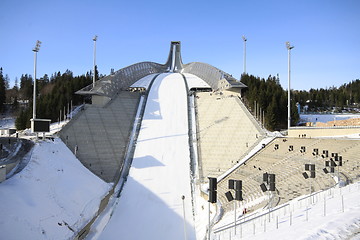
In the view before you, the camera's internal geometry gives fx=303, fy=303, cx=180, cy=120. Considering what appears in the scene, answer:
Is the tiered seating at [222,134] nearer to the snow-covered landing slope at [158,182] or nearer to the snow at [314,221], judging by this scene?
the snow-covered landing slope at [158,182]

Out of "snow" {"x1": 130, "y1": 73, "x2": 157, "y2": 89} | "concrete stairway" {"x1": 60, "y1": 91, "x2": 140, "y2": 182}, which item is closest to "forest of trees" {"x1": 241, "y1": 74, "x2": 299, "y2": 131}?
"snow" {"x1": 130, "y1": 73, "x2": 157, "y2": 89}

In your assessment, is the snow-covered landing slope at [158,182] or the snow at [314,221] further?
the snow-covered landing slope at [158,182]

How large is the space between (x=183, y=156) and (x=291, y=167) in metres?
9.48

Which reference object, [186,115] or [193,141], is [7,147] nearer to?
[193,141]

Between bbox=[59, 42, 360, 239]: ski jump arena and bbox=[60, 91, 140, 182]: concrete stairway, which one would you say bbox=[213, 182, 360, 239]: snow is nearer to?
bbox=[59, 42, 360, 239]: ski jump arena

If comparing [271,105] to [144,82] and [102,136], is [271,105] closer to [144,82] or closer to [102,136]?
[144,82]

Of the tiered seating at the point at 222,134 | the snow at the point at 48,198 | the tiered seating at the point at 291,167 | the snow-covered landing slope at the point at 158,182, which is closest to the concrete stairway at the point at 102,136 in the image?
the snow-covered landing slope at the point at 158,182

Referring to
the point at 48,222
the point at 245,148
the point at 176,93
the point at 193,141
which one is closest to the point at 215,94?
the point at 176,93

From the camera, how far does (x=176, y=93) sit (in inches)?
1644

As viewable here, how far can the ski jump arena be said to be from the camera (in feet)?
55.0

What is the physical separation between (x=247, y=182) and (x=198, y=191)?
3.41 m

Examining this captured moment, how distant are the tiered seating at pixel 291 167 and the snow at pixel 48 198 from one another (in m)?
7.99

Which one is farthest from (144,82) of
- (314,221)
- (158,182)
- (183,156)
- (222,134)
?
(314,221)

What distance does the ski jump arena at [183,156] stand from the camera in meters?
16.8
